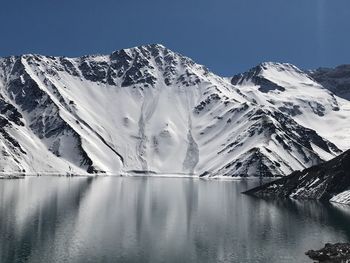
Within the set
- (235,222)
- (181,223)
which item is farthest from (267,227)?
(181,223)

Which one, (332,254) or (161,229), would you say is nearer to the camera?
(332,254)

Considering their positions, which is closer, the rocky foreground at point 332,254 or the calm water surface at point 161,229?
the rocky foreground at point 332,254

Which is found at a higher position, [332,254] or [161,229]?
[161,229]

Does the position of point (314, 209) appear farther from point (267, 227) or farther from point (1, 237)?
point (1, 237)

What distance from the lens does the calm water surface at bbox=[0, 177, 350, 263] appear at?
91312 mm

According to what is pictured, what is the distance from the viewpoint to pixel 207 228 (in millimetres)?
124125

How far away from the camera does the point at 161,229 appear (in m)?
122

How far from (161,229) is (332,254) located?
4614 centimetres

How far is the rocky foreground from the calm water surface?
6.80 feet

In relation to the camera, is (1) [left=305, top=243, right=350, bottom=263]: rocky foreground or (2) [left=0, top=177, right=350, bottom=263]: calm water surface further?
(2) [left=0, top=177, right=350, bottom=263]: calm water surface

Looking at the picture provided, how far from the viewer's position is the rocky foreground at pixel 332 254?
8365cm

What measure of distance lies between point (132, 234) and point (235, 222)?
3456 cm

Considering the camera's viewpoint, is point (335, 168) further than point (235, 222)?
Yes

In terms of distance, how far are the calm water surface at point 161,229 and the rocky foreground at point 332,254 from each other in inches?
81.6
